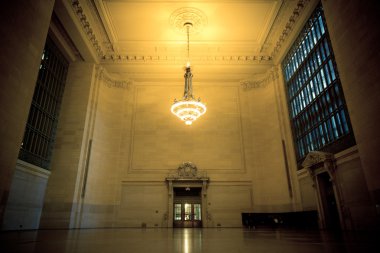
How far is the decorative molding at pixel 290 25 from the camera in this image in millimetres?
11030

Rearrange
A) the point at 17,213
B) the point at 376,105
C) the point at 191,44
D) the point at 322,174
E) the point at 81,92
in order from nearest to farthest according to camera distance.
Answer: the point at 376,105 → the point at 17,213 → the point at 322,174 → the point at 81,92 → the point at 191,44

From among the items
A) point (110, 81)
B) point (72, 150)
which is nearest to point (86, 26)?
point (110, 81)

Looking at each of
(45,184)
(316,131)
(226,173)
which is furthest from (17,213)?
(316,131)

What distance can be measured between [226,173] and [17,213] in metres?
9.57

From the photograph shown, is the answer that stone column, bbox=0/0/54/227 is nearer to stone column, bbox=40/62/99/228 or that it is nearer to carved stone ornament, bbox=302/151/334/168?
stone column, bbox=40/62/99/228

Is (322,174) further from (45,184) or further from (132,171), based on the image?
(45,184)

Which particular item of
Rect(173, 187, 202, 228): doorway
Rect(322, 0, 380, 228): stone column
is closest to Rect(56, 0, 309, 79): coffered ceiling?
Rect(322, 0, 380, 228): stone column

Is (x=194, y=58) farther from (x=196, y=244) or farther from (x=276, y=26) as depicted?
(x=196, y=244)

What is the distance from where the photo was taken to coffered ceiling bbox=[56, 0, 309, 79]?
11.5 meters

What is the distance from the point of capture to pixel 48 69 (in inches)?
452

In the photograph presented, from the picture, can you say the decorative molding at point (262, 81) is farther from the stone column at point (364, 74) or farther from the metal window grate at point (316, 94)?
the stone column at point (364, 74)

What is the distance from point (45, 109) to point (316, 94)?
38.7 ft

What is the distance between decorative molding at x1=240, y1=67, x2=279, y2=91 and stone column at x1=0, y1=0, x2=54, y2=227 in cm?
1157

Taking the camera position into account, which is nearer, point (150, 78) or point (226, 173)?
point (226, 173)
